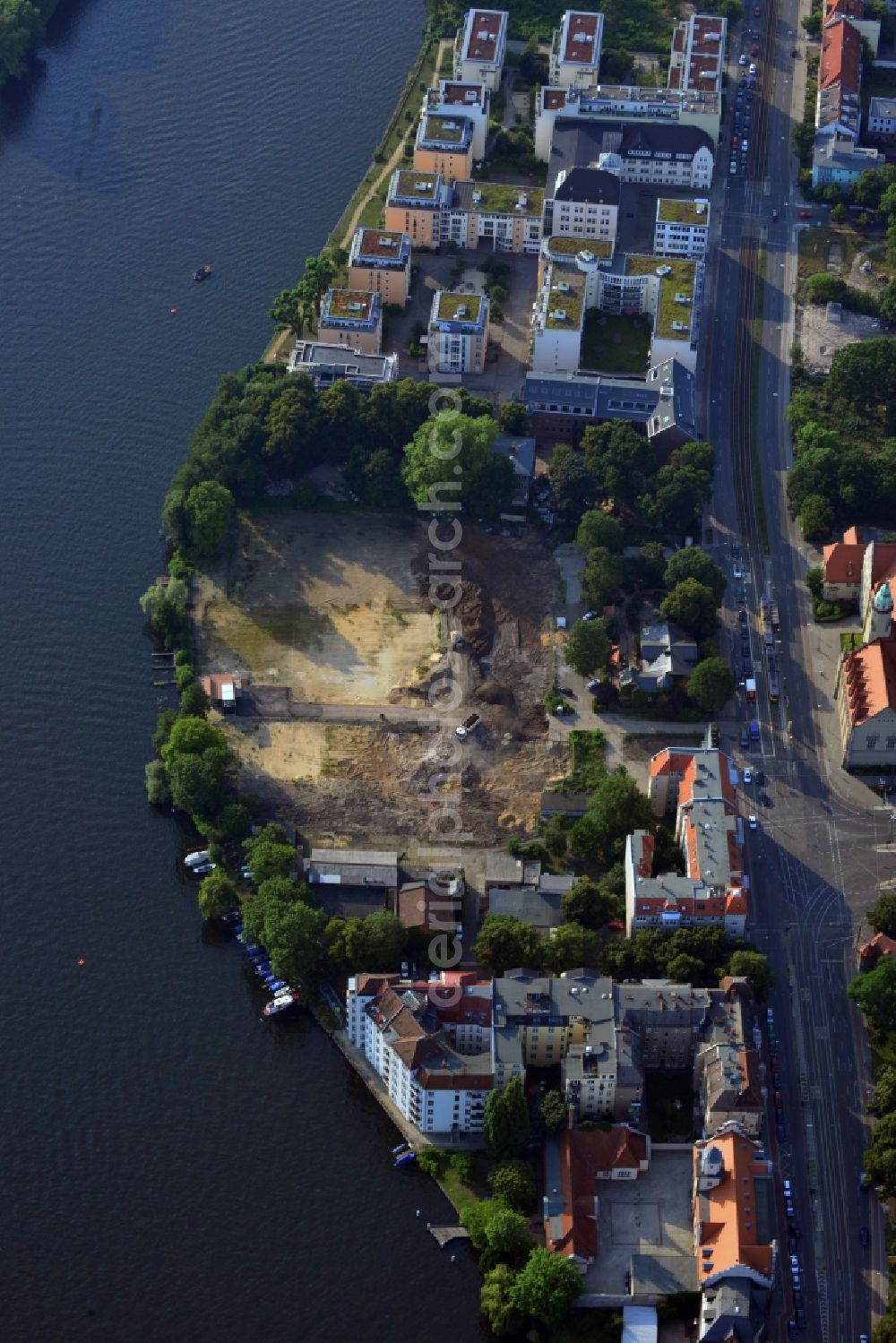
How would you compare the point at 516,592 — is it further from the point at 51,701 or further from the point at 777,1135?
the point at 777,1135

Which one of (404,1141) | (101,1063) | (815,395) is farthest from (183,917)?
(815,395)

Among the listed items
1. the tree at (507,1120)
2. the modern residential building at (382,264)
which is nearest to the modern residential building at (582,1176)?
the tree at (507,1120)

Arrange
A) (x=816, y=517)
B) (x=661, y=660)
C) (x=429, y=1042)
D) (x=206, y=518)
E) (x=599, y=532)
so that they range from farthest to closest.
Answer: (x=816, y=517) < (x=206, y=518) < (x=599, y=532) < (x=661, y=660) < (x=429, y=1042)

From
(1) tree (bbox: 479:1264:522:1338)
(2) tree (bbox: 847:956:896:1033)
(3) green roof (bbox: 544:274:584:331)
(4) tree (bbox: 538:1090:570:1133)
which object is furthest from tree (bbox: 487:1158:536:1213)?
(3) green roof (bbox: 544:274:584:331)

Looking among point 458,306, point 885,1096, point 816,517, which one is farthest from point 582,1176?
point 458,306

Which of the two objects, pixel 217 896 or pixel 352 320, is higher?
pixel 352 320

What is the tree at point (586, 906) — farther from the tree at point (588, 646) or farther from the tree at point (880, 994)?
the tree at point (588, 646)

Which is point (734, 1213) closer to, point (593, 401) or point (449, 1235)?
point (449, 1235)
